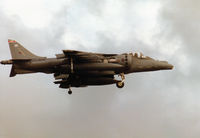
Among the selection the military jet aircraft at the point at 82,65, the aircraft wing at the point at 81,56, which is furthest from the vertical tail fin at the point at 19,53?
the aircraft wing at the point at 81,56

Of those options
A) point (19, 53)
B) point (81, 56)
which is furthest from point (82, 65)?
point (19, 53)

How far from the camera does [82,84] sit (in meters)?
39.6

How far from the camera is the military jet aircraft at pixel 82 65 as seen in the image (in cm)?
3738

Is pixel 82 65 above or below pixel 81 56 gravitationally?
below

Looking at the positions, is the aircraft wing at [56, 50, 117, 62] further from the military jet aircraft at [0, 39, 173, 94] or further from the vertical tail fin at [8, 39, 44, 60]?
the vertical tail fin at [8, 39, 44, 60]

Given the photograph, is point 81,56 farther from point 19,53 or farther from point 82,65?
point 19,53

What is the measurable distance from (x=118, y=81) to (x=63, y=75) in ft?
16.8

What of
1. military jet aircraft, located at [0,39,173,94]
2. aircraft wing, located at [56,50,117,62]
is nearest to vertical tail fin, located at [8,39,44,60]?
military jet aircraft, located at [0,39,173,94]

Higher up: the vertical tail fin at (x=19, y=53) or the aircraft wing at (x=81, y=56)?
the vertical tail fin at (x=19, y=53)

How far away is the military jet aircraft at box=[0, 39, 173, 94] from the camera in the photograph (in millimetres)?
37375

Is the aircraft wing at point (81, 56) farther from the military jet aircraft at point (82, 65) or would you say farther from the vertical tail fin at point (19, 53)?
the vertical tail fin at point (19, 53)

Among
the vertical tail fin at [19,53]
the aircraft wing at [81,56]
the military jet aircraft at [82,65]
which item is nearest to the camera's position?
the aircraft wing at [81,56]

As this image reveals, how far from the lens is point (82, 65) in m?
37.5

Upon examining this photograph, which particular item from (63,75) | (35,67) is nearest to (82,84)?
(63,75)
